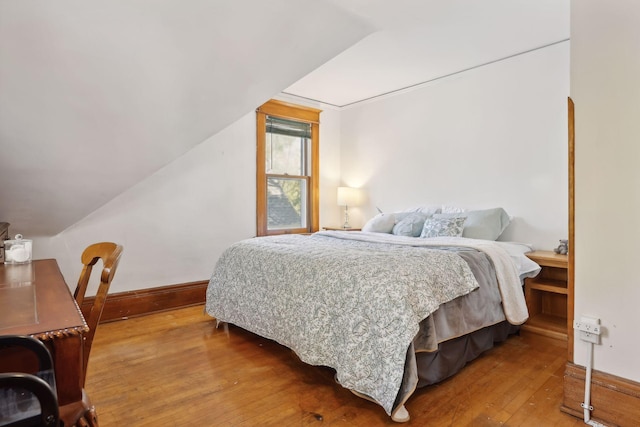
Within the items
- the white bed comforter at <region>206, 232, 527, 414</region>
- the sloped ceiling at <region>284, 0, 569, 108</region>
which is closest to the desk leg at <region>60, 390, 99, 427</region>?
the white bed comforter at <region>206, 232, 527, 414</region>

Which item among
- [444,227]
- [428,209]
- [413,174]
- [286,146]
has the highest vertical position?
[286,146]

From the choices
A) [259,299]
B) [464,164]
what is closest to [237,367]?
[259,299]

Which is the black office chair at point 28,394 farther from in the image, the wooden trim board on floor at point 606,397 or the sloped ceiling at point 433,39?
the sloped ceiling at point 433,39

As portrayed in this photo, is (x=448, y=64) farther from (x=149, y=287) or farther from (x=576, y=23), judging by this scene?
(x=149, y=287)

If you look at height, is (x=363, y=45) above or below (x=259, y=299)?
above

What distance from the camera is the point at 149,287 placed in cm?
362

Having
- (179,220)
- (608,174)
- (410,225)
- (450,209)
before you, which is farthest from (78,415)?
(450,209)

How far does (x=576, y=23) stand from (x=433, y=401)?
6.66ft

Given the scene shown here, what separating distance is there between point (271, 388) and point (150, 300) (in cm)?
202

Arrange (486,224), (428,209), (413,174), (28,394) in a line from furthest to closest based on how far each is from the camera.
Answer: (413,174), (428,209), (486,224), (28,394)

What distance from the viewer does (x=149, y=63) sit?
1.71 meters

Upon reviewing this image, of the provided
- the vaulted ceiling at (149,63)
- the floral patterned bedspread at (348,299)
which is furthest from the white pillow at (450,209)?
the vaulted ceiling at (149,63)

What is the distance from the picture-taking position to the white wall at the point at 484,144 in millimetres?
3303

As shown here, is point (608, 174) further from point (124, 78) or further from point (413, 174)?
point (413, 174)
